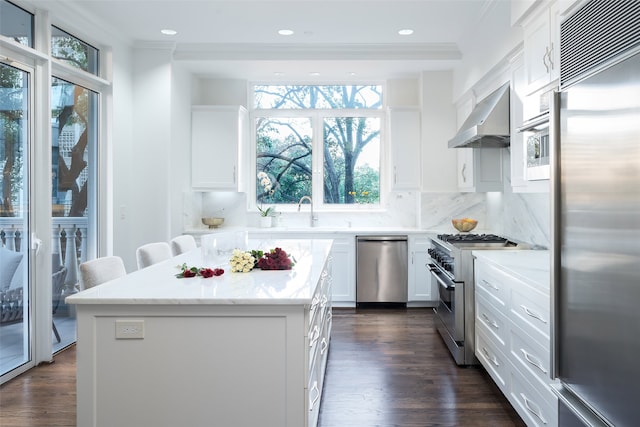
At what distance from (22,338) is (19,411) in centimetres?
83

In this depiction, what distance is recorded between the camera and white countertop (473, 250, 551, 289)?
238 cm

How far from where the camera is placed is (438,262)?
421cm

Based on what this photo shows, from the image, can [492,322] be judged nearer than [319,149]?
Yes

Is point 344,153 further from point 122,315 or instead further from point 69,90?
point 122,315

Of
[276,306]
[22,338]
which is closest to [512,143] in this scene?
[276,306]

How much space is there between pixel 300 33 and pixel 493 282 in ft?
10.0

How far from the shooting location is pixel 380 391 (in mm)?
3094

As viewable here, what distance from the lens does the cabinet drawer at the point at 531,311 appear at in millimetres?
2143

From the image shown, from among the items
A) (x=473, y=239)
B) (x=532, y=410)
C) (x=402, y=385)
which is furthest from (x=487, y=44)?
(x=532, y=410)

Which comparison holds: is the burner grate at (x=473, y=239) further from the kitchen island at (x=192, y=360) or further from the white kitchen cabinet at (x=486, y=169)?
the kitchen island at (x=192, y=360)

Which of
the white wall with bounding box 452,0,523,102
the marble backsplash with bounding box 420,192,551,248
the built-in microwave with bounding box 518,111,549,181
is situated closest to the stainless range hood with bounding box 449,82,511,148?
the white wall with bounding box 452,0,523,102

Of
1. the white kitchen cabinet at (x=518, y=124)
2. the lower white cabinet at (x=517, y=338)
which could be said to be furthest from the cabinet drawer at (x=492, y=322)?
the white kitchen cabinet at (x=518, y=124)

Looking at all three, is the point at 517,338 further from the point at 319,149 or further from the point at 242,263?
the point at 319,149

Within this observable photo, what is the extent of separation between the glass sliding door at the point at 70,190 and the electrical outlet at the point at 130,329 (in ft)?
7.45
